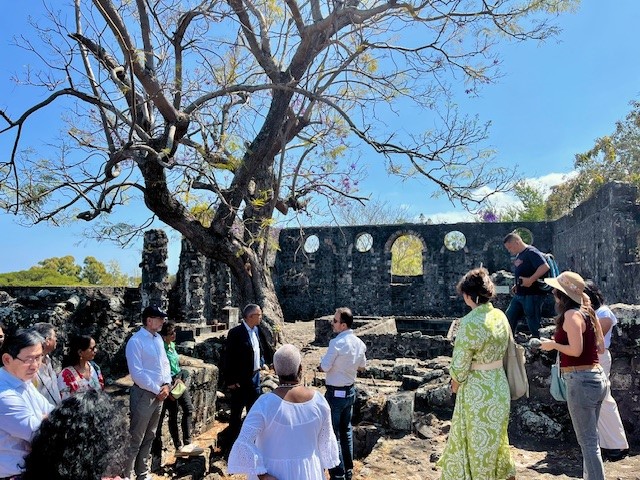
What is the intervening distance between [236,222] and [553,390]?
6.32 meters

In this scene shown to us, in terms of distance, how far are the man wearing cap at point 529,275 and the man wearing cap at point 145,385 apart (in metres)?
3.99

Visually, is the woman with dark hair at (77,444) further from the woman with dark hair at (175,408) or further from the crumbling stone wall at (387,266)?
the crumbling stone wall at (387,266)

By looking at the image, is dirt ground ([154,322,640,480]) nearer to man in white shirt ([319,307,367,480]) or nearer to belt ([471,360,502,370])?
man in white shirt ([319,307,367,480])

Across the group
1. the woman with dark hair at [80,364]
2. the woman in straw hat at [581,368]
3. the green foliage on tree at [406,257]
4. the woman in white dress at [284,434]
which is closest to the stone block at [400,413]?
the woman in straw hat at [581,368]

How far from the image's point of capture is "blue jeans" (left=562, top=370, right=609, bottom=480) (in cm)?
328

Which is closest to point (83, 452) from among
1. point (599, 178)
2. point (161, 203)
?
point (161, 203)

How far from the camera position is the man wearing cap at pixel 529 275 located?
19.0 feet

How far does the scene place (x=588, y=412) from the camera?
3316 millimetres

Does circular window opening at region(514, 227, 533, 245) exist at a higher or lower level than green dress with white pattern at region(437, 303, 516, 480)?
higher

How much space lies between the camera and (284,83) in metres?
8.16

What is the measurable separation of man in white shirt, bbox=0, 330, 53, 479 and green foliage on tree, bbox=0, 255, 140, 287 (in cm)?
2544

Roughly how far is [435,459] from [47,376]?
3.40 m

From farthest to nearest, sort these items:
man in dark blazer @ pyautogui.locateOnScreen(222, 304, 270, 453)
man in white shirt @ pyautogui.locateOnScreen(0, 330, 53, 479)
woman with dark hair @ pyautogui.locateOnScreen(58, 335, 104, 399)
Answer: man in dark blazer @ pyautogui.locateOnScreen(222, 304, 270, 453) → woman with dark hair @ pyautogui.locateOnScreen(58, 335, 104, 399) → man in white shirt @ pyautogui.locateOnScreen(0, 330, 53, 479)

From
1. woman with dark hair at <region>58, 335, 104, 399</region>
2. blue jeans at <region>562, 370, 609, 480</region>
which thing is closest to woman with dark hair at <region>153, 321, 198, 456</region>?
woman with dark hair at <region>58, 335, 104, 399</region>
